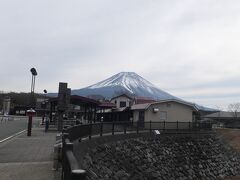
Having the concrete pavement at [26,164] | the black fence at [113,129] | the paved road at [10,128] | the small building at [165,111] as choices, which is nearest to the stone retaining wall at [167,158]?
the black fence at [113,129]

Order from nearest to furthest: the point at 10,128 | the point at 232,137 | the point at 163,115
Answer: the point at 10,128, the point at 232,137, the point at 163,115

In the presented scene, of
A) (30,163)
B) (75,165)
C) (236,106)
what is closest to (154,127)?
(30,163)

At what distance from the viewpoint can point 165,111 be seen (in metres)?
47.2

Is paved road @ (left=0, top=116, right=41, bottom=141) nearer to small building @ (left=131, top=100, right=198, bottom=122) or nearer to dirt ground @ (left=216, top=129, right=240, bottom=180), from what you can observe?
small building @ (left=131, top=100, right=198, bottom=122)

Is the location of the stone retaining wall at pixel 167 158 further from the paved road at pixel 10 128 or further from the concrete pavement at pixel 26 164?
the paved road at pixel 10 128

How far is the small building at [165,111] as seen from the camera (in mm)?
46000

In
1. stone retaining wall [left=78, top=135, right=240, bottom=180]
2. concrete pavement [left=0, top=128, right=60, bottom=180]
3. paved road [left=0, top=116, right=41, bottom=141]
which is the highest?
paved road [left=0, top=116, right=41, bottom=141]

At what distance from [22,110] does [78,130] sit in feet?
335

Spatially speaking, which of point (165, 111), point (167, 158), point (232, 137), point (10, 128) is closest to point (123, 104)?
point (165, 111)

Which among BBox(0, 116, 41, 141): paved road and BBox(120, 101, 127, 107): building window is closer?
BBox(0, 116, 41, 141): paved road

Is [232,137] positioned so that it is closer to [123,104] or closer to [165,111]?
[165,111]

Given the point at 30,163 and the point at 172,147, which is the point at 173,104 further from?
the point at 30,163

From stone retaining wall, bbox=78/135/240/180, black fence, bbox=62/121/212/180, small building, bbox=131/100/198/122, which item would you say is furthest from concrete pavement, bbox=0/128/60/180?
small building, bbox=131/100/198/122

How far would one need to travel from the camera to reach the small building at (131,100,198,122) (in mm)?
46000
